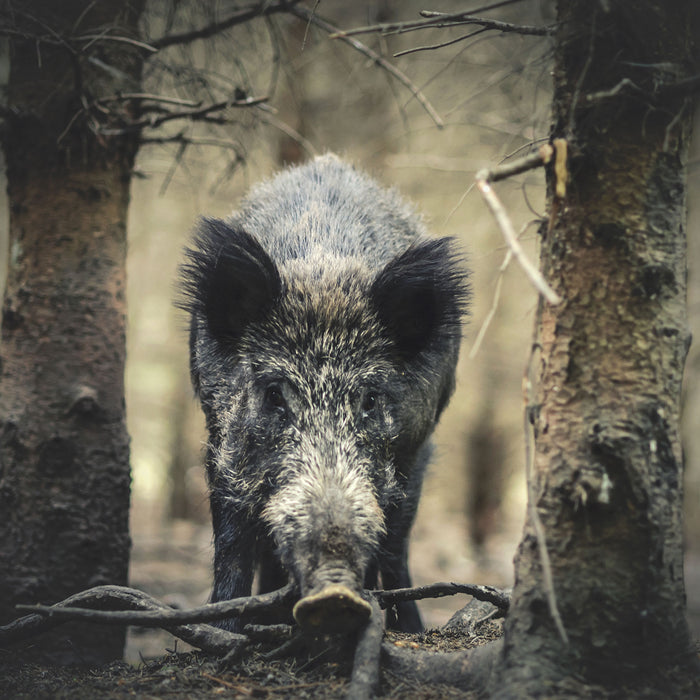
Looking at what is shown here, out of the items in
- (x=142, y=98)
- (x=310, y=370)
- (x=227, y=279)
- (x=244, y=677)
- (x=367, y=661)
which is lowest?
(x=244, y=677)

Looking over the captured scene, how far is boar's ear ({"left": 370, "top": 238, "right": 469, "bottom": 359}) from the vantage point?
3.75 m

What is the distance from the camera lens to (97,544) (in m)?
3.96

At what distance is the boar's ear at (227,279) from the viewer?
3648 millimetres

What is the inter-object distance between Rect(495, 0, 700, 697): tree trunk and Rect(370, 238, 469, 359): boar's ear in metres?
1.39

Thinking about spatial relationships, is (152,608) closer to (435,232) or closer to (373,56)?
(373,56)

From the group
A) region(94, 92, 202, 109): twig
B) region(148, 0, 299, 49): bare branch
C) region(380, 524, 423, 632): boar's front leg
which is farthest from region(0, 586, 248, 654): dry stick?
region(148, 0, 299, 49): bare branch

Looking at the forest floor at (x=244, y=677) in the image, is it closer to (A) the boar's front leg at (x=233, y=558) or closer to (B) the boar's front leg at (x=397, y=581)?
(A) the boar's front leg at (x=233, y=558)

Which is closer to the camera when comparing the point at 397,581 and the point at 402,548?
the point at 397,581

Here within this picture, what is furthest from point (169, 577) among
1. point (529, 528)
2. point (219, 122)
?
point (529, 528)

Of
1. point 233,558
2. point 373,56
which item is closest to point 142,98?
point 373,56

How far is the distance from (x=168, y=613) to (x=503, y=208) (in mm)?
1915

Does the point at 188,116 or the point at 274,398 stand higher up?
the point at 188,116

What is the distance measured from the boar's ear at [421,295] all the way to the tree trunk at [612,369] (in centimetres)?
139

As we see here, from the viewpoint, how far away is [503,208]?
77.0 inches
